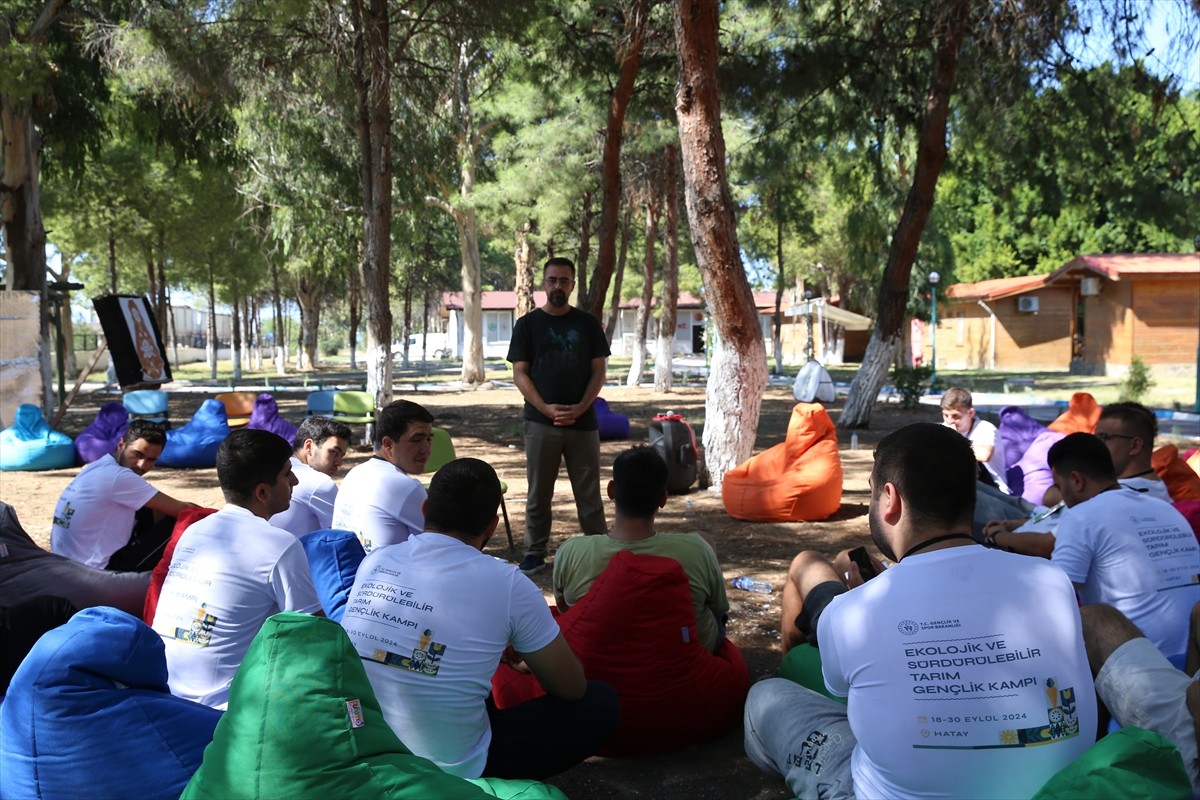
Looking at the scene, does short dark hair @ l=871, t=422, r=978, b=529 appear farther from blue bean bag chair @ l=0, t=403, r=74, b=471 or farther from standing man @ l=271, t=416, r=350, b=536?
blue bean bag chair @ l=0, t=403, r=74, b=471

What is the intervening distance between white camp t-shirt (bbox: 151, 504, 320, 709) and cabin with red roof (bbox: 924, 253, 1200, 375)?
28171 millimetres

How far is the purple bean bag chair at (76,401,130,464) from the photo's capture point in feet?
36.1

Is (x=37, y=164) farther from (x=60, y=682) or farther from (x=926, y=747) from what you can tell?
(x=926, y=747)

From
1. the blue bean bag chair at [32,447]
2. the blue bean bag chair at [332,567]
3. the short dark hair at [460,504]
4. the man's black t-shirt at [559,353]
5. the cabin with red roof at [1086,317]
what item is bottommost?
the blue bean bag chair at [32,447]

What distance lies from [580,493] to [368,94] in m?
8.38

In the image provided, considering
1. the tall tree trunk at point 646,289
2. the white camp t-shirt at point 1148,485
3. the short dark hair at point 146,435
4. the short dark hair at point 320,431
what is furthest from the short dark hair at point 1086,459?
the tall tree trunk at point 646,289

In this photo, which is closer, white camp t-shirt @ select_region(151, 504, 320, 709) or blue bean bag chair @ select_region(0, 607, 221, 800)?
blue bean bag chair @ select_region(0, 607, 221, 800)

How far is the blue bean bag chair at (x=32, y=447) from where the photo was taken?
11.1 meters

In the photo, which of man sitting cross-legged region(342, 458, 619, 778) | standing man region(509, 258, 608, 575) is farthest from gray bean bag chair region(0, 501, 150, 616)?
standing man region(509, 258, 608, 575)

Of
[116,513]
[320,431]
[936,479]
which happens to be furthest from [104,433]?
[936,479]

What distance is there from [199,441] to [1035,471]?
28.8 ft

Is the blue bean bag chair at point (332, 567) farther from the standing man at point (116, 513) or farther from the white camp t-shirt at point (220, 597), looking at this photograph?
the standing man at point (116, 513)

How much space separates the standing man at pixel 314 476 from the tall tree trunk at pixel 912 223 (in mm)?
9337

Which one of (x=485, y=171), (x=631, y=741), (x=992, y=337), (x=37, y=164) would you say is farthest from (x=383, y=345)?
(x=992, y=337)
